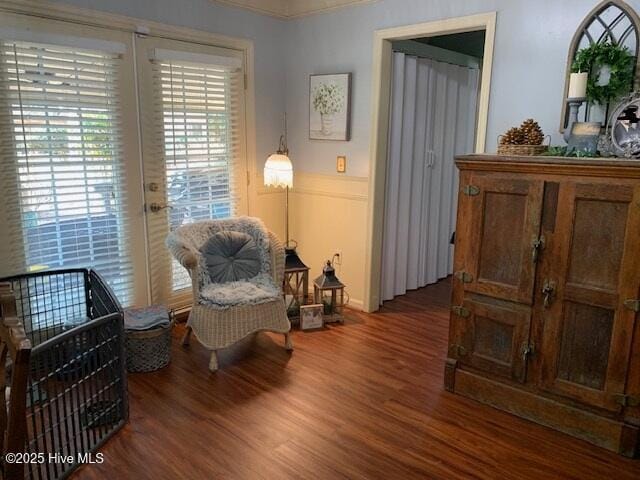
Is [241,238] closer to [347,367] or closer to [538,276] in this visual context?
[347,367]

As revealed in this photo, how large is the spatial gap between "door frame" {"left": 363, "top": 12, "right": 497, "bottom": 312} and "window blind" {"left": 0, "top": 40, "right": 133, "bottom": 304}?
1.82 meters

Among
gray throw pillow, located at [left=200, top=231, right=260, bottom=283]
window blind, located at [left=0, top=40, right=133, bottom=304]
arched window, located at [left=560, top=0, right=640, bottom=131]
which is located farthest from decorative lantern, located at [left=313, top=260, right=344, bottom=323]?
arched window, located at [left=560, top=0, right=640, bottom=131]

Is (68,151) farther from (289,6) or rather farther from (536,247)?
(536,247)

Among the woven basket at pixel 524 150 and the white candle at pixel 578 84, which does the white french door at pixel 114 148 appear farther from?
the white candle at pixel 578 84

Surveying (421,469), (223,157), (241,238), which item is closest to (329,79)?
(223,157)

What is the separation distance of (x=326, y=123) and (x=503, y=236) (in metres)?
1.97

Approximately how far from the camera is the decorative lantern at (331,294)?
3.84 m

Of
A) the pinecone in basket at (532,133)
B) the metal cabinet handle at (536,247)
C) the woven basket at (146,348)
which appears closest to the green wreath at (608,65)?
the pinecone in basket at (532,133)

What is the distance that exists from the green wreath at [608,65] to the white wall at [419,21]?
170mm

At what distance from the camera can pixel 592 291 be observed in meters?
2.34

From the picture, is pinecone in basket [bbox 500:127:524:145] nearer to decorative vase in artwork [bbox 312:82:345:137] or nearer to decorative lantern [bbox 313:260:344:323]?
decorative vase in artwork [bbox 312:82:345:137]

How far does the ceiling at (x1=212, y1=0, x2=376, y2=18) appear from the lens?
3.84 metres

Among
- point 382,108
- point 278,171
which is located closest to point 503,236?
point 382,108

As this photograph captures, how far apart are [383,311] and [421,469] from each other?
201 centimetres
